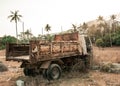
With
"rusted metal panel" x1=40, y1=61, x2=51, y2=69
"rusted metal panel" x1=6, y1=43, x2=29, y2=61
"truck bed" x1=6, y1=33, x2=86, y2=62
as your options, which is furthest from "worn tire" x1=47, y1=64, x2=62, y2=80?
"rusted metal panel" x1=6, y1=43, x2=29, y2=61

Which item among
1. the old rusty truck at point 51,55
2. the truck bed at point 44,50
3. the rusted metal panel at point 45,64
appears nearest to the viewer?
the truck bed at point 44,50

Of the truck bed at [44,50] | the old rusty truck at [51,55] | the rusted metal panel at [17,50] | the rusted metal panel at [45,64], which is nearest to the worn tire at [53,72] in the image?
the old rusty truck at [51,55]

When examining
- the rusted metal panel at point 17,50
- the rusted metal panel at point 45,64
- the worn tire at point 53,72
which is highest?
the rusted metal panel at point 17,50

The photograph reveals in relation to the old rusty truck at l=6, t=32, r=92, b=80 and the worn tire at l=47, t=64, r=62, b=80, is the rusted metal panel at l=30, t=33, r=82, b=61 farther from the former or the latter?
the worn tire at l=47, t=64, r=62, b=80

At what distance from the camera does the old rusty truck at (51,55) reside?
10205 millimetres

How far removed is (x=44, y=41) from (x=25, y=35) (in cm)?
8816

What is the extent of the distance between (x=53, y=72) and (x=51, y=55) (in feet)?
2.85

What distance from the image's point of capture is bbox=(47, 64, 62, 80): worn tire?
35.3ft

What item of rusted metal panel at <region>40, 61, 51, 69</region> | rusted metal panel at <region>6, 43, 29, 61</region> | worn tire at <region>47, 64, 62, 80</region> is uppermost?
rusted metal panel at <region>6, 43, 29, 61</region>

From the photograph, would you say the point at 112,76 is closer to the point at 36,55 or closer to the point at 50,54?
the point at 50,54

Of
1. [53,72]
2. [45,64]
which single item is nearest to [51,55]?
[45,64]

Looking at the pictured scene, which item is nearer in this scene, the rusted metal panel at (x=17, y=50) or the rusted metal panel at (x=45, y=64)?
the rusted metal panel at (x=45, y=64)

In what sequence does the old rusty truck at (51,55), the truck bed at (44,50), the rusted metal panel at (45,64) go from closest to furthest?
the truck bed at (44,50)
the old rusty truck at (51,55)
the rusted metal panel at (45,64)

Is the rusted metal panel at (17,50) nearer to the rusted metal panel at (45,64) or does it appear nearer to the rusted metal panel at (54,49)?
the rusted metal panel at (45,64)
